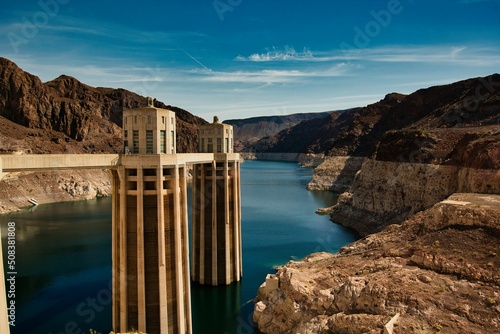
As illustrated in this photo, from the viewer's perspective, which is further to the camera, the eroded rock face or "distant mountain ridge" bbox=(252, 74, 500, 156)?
"distant mountain ridge" bbox=(252, 74, 500, 156)

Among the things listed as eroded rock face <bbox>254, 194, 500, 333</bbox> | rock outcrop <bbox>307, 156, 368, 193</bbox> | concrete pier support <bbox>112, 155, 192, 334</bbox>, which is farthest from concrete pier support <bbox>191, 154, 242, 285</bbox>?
rock outcrop <bbox>307, 156, 368, 193</bbox>

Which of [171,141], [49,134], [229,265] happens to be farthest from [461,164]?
[49,134]

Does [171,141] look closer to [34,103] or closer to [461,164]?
[461,164]

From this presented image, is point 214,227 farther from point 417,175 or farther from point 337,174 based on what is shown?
point 337,174

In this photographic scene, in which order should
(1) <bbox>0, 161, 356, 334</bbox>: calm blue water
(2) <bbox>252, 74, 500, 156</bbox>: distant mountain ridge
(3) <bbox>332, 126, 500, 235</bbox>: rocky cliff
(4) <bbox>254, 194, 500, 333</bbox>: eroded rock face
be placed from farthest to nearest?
1. (2) <bbox>252, 74, 500, 156</bbox>: distant mountain ridge
2. (3) <bbox>332, 126, 500, 235</bbox>: rocky cliff
3. (1) <bbox>0, 161, 356, 334</bbox>: calm blue water
4. (4) <bbox>254, 194, 500, 333</bbox>: eroded rock face

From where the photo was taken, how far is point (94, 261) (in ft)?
142

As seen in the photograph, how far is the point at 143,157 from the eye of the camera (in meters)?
23.4

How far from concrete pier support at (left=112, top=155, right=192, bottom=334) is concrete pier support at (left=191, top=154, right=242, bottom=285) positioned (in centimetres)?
1143

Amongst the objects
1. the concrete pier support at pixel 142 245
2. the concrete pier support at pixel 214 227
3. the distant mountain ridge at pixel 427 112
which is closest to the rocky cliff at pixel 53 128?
the concrete pier support at pixel 214 227

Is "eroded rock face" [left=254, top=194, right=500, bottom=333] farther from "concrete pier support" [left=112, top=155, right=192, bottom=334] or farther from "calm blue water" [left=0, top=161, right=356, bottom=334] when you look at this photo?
"concrete pier support" [left=112, top=155, right=192, bottom=334]

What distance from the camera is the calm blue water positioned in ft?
97.3

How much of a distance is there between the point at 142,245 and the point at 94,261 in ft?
78.1

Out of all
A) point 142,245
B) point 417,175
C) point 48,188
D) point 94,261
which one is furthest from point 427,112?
point 142,245

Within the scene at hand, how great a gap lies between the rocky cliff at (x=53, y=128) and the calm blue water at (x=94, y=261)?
9407 mm
